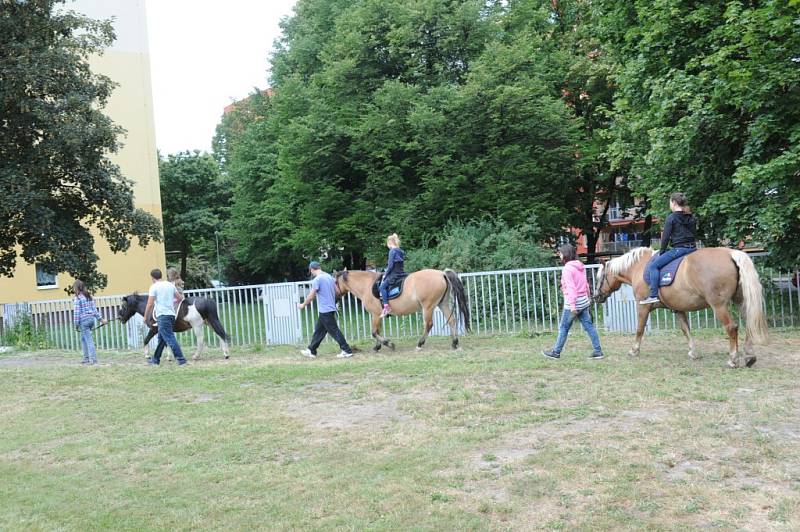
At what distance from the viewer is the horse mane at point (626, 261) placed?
11852 mm

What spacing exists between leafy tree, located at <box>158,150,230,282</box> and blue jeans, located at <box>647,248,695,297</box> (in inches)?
1642

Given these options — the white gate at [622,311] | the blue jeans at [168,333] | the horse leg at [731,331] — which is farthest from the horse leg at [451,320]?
the blue jeans at [168,333]

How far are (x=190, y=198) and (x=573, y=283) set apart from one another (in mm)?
44258

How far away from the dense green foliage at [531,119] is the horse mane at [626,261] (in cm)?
370

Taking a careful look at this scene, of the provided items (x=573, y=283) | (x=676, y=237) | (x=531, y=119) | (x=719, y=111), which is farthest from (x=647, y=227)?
(x=676, y=237)

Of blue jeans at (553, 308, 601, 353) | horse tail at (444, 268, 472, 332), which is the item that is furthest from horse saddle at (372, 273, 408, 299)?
blue jeans at (553, 308, 601, 353)

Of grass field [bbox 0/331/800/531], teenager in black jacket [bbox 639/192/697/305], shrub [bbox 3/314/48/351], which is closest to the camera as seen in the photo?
grass field [bbox 0/331/800/531]

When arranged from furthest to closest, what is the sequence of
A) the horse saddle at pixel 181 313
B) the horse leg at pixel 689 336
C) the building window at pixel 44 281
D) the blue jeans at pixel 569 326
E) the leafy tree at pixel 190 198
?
the leafy tree at pixel 190 198 → the building window at pixel 44 281 → the horse saddle at pixel 181 313 → the blue jeans at pixel 569 326 → the horse leg at pixel 689 336

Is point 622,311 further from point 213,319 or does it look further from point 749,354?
point 213,319

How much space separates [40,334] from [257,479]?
56.9 ft

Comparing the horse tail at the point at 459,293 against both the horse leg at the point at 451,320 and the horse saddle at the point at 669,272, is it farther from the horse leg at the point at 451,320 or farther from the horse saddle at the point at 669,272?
the horse saddle at the point at 669,272

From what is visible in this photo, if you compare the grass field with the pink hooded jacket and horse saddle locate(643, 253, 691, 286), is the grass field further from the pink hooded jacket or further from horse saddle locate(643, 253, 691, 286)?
horse saddle locate(643, 253, 691, 286)

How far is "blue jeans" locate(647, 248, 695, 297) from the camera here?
421 inches

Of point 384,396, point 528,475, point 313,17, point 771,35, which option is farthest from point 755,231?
point 313,17
